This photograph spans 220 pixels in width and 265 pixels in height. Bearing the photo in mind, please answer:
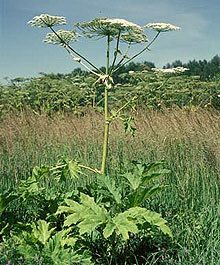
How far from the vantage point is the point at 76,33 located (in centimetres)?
373

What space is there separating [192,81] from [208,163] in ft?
24.3

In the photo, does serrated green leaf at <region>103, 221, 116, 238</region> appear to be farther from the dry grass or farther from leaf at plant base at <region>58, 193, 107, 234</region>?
the dry grass

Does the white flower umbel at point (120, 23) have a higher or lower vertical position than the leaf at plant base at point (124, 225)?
higher

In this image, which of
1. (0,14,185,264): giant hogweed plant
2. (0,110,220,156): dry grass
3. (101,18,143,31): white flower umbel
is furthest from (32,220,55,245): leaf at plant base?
(0,110,220,156): dry grass

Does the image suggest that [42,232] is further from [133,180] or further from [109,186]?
[133,180]

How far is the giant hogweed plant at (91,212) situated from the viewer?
2996 mm

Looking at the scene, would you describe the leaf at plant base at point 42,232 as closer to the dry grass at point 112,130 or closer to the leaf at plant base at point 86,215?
the leaf at plant base at point 86,215

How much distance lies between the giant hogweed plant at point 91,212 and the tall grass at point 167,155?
0.90ft

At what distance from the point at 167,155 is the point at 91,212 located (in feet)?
7.97

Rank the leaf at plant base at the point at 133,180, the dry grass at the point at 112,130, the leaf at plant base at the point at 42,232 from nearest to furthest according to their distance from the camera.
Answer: the leaf at plant base at the point at 42,232, the leaf at plant base at the point at 133,180, the dry grass at the point at 112,130

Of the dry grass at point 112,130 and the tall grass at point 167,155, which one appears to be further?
the dry grass at point 112,130

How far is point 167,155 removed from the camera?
5.40 meters

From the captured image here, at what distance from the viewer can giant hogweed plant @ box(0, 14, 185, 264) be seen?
300cm

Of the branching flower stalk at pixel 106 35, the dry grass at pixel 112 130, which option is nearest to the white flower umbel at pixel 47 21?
the branching flower stalk at pixel 106 35
